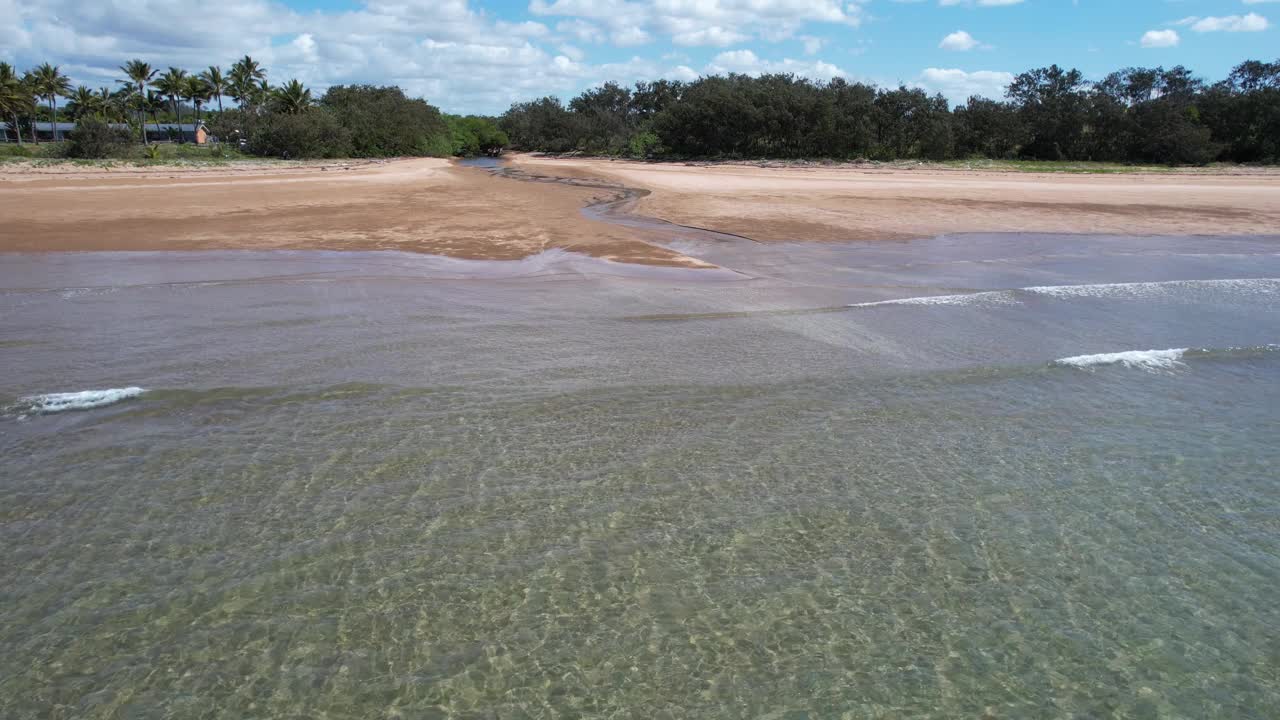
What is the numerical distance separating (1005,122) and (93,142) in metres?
64.7

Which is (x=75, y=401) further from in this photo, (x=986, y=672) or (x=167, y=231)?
(x=167, y=231)

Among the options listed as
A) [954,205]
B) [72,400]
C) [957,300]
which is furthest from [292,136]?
[72,400]

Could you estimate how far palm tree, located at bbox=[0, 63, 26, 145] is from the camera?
191 feet

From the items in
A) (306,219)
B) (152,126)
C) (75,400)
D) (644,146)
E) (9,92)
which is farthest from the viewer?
(152,126)

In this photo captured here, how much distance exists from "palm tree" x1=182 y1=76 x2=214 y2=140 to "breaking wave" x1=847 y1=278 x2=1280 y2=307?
88.9 m

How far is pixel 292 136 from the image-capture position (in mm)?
59562

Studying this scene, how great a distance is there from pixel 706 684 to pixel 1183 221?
2540cm

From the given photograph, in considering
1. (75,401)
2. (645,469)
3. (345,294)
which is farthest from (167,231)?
(645,469)

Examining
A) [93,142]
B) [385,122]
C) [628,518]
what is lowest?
[628,518]

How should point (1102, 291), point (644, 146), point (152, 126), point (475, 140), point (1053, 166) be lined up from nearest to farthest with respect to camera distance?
point (1102, 291) < point (1053, 166) < point (644, 146) < point (152, 126) < point (475, 140)

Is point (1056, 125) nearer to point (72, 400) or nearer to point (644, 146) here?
point (644, 146)

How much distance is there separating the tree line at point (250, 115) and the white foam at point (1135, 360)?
57.3 meters

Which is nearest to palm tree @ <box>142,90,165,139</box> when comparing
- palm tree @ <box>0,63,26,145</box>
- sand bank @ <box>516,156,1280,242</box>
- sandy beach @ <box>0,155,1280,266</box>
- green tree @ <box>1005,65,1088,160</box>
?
palm tree @ <box>0,63,26,145</box>

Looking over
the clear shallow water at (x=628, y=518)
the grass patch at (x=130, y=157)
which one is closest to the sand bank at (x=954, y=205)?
the clear shallow water at (x=628, y=518)
